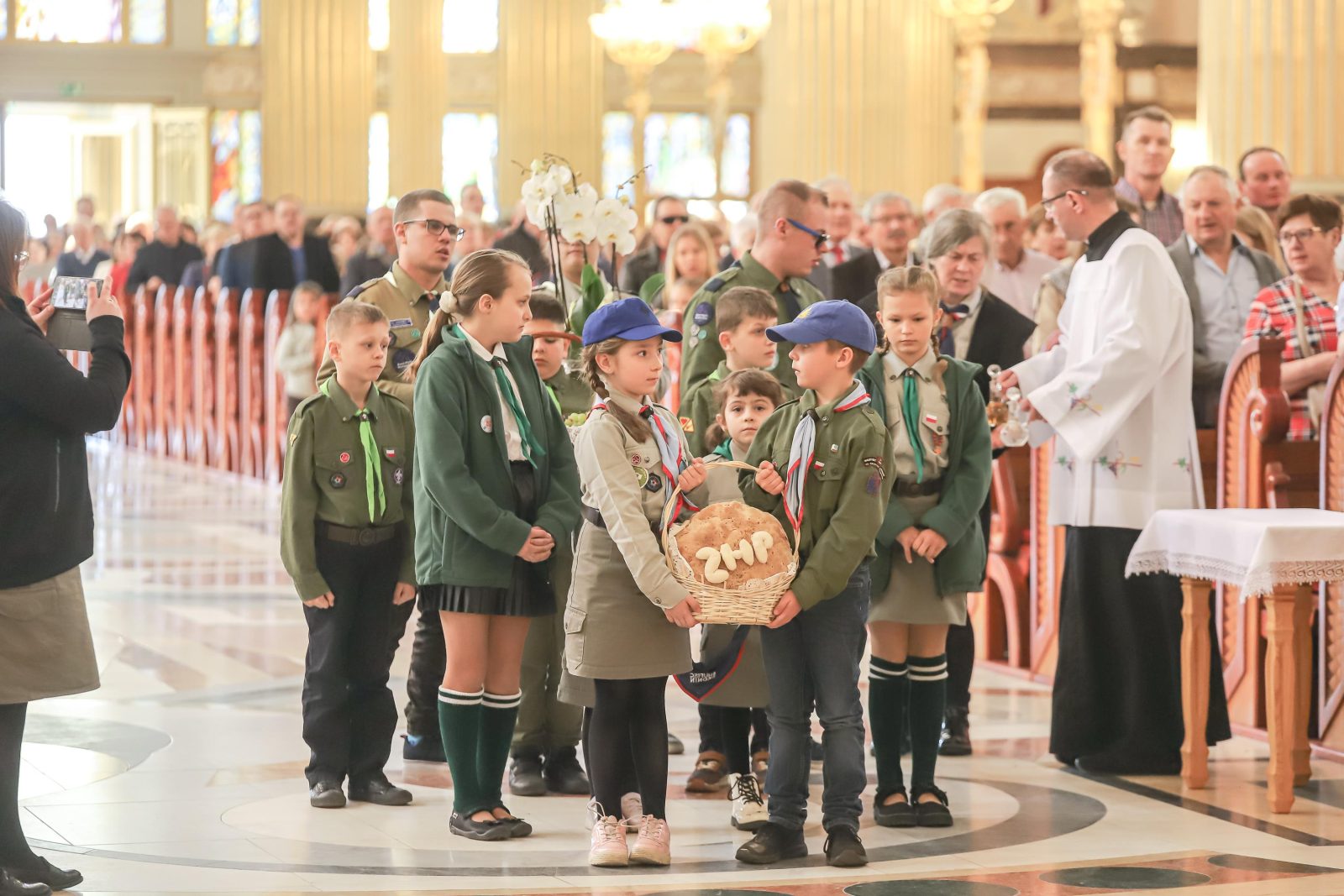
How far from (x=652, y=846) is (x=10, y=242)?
1983 mm

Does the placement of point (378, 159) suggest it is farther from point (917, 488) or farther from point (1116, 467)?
point (917, 488)

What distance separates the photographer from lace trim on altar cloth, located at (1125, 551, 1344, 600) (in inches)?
211

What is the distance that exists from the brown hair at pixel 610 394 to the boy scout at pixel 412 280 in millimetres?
1202

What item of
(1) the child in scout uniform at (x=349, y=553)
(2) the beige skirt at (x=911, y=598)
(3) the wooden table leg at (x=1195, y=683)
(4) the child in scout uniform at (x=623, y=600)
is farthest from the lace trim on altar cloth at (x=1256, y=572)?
(1) the child in scout uniform at (x=349, y=553)

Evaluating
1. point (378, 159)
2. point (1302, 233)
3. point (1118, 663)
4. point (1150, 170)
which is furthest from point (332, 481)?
point (378, 159)

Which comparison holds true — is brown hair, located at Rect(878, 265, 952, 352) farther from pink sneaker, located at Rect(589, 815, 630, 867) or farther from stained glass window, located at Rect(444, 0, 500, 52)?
stained glass window, located at Rect(444, 0, 500, 52)

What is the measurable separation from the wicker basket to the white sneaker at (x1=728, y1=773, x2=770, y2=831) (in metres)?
0.76

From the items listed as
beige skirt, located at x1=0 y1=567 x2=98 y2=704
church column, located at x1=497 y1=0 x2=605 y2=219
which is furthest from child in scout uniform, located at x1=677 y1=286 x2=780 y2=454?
church column, located at x1=497 y1=0 x2=605 y2=219

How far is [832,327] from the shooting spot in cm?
486

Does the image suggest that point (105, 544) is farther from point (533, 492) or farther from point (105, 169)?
point (105, 169)

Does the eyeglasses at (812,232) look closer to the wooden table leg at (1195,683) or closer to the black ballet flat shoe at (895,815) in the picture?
the wooden table leg at (1195,683)

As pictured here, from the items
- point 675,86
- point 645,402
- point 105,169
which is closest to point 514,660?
point 645,402

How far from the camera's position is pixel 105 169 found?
3631 centimetres

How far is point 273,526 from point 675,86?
71.8 feet
